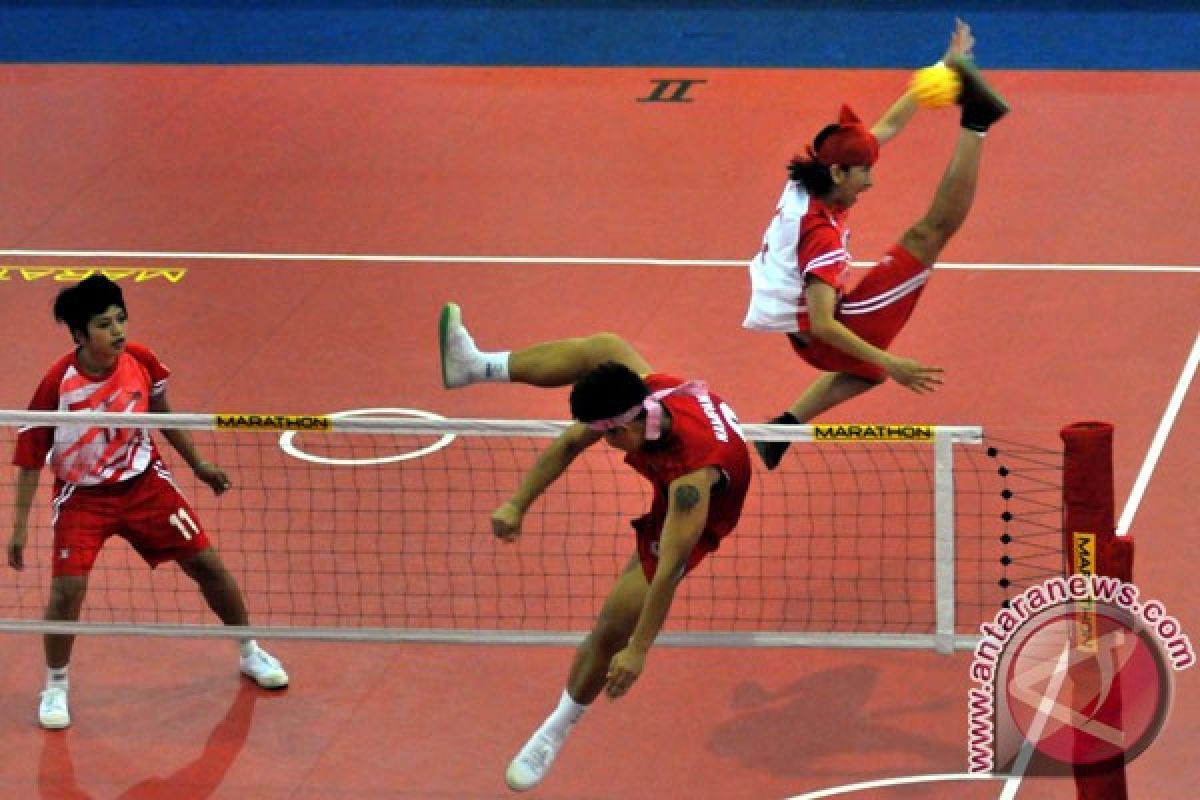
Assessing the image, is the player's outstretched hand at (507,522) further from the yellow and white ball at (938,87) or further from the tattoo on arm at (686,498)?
the yellow and white ball at (938,87)

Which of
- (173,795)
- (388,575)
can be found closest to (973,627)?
(388,575)

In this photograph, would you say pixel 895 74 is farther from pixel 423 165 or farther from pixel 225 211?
pixel 225 211

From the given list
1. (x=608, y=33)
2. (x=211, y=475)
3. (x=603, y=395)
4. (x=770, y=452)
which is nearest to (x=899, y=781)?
(x=770, y=452)

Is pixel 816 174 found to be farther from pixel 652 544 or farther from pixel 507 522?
pixel 507 522

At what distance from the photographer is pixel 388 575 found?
11.9 m

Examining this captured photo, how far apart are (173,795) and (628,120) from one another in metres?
11.3

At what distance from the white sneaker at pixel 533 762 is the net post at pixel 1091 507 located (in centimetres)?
245

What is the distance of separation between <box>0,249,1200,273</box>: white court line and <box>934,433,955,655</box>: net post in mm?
6950

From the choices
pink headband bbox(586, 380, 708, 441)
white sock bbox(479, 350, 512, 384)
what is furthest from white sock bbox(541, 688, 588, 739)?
white sock bbox(479, 350, 512, 384)

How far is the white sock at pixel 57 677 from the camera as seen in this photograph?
1050 centimetres

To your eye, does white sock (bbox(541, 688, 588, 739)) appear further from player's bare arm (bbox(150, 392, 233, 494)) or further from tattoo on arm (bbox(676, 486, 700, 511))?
player's bare arm (bbox(150, 392, 233, 494))

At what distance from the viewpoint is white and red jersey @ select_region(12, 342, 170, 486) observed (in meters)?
10.0

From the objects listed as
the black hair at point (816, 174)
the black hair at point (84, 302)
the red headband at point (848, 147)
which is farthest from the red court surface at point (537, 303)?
the red headband at point (848, 147)

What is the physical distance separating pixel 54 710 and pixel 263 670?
1070 mm
